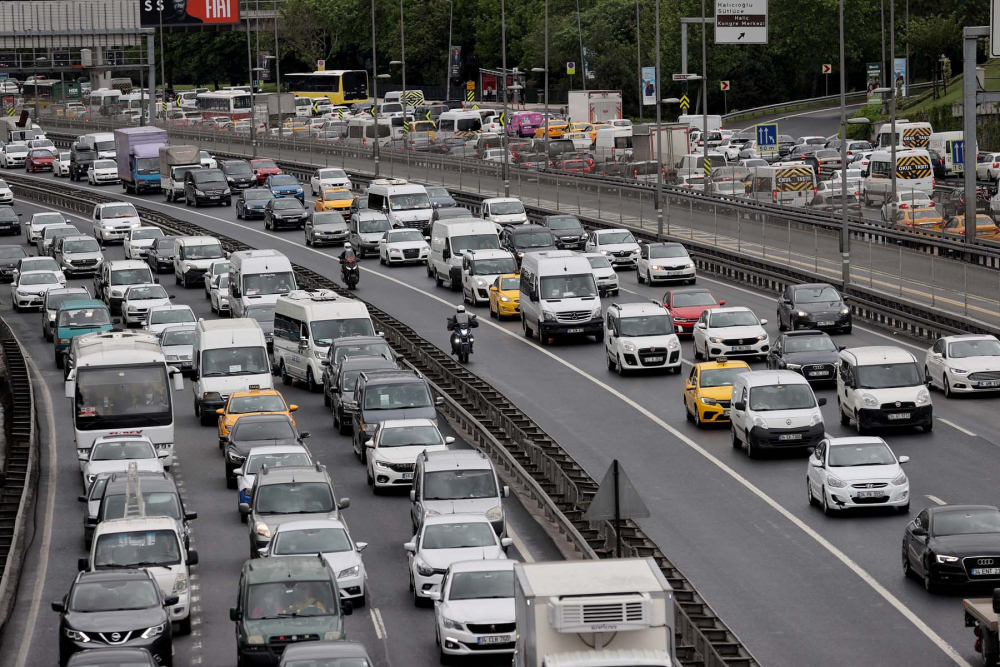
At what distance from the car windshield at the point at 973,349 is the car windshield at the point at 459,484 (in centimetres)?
1389

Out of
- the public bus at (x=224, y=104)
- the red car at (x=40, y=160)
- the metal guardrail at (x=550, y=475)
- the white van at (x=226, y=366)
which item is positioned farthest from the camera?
the public bus at (x=224, y=104)

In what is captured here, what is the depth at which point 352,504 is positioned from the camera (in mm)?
33281

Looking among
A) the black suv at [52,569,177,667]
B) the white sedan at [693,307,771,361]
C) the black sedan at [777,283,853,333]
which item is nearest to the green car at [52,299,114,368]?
the white sedan at [693,307,771,361]

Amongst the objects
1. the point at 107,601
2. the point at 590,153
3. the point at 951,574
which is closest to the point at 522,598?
the point at 107,601

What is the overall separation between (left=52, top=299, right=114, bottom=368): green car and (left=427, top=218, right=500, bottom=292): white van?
11.5 m

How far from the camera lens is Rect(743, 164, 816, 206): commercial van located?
236 ft

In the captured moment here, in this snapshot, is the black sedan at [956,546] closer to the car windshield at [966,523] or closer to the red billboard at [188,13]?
the car windshield at [966,523]

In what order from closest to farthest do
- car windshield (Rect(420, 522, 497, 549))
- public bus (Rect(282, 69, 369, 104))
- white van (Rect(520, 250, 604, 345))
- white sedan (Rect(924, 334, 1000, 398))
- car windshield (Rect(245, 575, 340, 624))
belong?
car windshield (Rect(245, 575, 340, 624)) < car windshield (Rect(420, 522, 497, 549)) < white sedan (Rect(924, 334, 1000, 398)) < white van (Rect(520, 250, 604, 345)) < public bus (Rect(282, 69, 369, 104))

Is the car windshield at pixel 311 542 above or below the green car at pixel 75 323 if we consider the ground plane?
below

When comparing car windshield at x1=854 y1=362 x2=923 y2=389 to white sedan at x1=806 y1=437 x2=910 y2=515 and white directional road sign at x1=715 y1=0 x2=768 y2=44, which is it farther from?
white directional road sign at x1=715 y1=0 x2=768 y2=44

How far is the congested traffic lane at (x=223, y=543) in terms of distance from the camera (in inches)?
997

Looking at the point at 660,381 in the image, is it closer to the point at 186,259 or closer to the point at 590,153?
the point at 186,259

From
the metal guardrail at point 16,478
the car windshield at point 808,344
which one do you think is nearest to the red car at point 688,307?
the car windshield at point 808,344

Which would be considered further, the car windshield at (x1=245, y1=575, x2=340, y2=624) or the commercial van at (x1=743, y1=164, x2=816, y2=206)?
the commercial van at (x1=743, y1=164, x2=816, y2=206)
